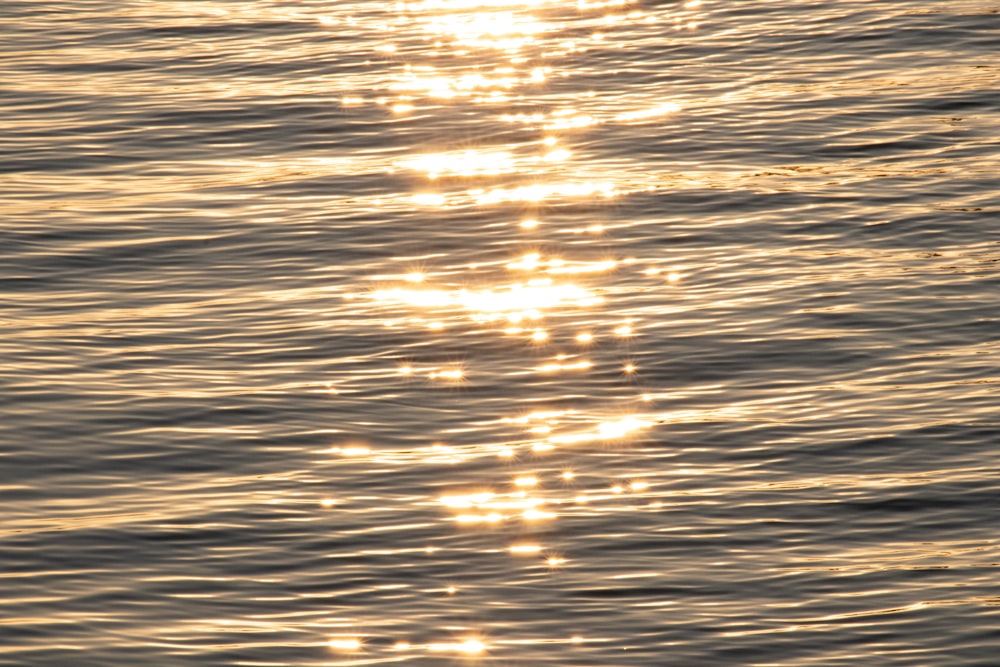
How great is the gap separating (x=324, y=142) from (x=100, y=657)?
27.7ft

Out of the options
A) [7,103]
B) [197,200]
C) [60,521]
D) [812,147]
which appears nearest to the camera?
[60,521]

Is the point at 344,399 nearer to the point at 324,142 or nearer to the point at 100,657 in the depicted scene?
the point at 100,657

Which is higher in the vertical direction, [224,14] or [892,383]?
[224,14]

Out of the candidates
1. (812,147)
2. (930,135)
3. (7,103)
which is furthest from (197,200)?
(930,135)

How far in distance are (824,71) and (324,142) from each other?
17.2ft

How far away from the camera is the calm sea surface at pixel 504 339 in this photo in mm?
10289

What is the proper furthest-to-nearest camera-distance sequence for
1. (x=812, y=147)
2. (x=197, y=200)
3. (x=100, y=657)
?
(x=812, y=147)
(x=197, y=200)
(x=100, y=657)

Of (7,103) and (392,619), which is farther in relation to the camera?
(7,103)

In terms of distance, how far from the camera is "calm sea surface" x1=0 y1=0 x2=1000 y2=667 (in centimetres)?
1029

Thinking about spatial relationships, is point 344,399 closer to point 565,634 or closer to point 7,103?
point 565,634

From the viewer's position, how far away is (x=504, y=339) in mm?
13617

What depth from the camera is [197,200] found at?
1614cm

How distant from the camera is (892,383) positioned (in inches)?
506

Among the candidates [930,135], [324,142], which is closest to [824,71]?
[930,135]
